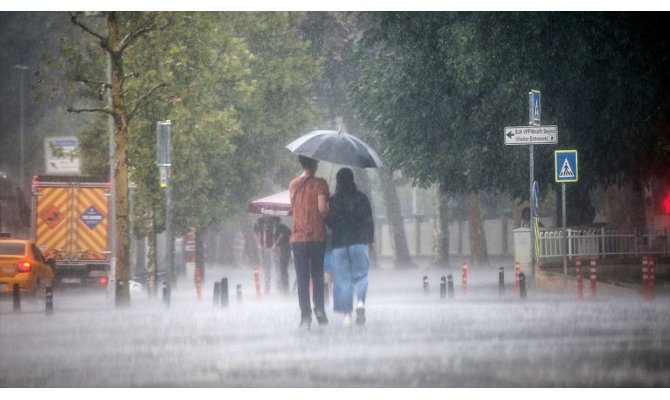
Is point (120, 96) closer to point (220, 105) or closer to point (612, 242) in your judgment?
point (612, 242)

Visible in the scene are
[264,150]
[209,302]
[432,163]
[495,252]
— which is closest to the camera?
[209,302]

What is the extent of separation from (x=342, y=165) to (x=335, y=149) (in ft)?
56.2

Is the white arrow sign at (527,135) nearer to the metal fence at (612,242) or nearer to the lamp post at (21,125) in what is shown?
the metal fence at (612,242)

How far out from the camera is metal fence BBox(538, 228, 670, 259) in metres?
30.0

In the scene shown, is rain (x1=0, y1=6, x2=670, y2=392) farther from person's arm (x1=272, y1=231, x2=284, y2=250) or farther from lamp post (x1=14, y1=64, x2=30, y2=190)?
person's arm (x1=272, y1=231, x2=284, y2=250)

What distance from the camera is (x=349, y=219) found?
15922mm

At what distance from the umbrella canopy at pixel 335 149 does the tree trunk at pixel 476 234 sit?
40.1 meters

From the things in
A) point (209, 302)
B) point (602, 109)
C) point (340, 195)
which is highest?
point (602, 109)

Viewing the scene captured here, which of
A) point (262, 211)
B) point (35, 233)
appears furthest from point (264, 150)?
point (262, 211)
